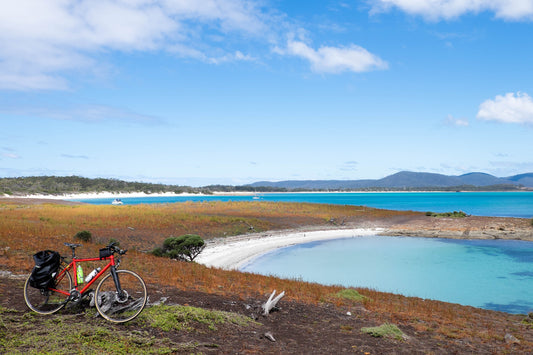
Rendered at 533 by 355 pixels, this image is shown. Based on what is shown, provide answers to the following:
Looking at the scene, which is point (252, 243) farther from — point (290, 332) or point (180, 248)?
point (290, 332)

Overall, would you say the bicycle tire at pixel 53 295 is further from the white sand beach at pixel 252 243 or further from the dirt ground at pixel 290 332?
the white sand beach at pixel 252 243

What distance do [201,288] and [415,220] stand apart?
56739mm

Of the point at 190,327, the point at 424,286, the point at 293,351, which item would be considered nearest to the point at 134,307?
the point at 190,327

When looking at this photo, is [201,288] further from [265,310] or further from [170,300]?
[265,310]

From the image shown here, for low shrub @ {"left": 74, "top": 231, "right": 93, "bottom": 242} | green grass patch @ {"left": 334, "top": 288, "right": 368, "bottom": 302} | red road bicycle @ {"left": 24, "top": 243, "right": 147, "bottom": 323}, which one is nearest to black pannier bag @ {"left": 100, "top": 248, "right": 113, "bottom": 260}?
red road bicycle @ {"left": 24, "top": 243, "right": 147, "bottom": 323}

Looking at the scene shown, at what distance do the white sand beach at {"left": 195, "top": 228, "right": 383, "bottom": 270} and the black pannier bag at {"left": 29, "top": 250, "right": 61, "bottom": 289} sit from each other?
55.6 feet

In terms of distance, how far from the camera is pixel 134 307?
8.83 metres

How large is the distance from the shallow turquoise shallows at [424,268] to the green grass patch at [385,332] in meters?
15.6

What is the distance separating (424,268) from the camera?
3447cm

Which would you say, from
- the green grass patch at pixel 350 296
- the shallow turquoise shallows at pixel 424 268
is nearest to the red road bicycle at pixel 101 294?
the green grass patch at pixel 350 296

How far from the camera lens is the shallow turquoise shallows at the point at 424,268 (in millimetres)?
25962

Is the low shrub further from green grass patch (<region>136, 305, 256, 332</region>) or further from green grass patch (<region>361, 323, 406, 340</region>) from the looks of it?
green grass patch (<region>361, 323, 406, 340</region>)

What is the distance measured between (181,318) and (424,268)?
30.9 meters

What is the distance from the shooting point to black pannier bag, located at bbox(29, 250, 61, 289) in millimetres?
8703
